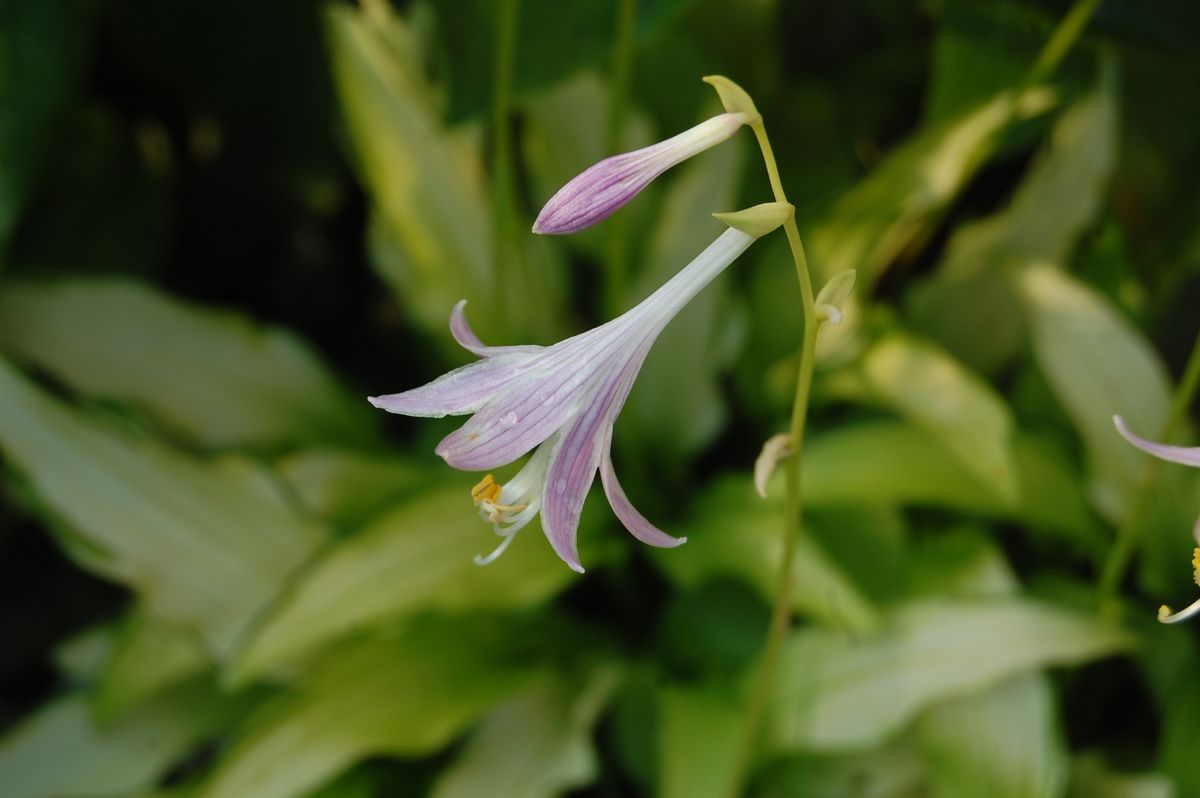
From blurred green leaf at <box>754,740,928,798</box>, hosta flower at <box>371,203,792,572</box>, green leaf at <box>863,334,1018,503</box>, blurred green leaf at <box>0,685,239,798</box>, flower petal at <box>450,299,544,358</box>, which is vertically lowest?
blurred green leaf at <box>754,740,928,798</box>

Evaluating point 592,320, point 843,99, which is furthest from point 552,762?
point 843,99

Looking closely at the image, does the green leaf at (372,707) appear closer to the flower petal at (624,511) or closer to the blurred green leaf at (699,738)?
the blurred green leaf at (699,738)

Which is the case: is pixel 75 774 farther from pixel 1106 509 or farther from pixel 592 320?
pixel 1106 509

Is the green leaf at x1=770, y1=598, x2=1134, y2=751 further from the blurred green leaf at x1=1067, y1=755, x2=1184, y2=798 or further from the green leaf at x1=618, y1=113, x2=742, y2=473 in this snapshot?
the green leaf at x1=618, y1=113, x2=742, y2=473

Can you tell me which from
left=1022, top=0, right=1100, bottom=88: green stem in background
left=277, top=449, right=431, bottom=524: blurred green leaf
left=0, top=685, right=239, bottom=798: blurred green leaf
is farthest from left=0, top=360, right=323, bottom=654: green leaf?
left=1022, top=0, right=1100, bottom=88: green stem in background

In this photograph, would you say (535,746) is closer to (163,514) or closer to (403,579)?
(403,579)
